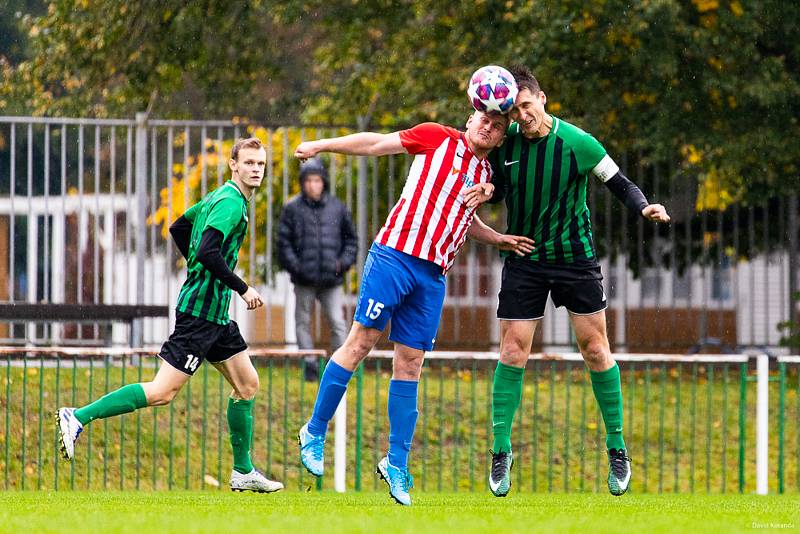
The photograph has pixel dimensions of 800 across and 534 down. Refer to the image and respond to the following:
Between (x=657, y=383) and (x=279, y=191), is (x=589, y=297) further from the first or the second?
(x=279, y=191)

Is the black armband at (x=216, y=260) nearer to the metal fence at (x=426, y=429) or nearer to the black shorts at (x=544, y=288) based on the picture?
the black shorts at (x=544, y=288)

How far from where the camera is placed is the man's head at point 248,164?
336 inches

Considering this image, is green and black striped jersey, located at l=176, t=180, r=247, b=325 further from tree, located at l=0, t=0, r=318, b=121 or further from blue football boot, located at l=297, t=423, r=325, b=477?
tree, located at l=0, t=0, r=318, b=121

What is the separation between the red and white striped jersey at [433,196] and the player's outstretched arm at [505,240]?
1.06ft

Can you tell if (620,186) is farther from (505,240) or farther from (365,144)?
(365,144)

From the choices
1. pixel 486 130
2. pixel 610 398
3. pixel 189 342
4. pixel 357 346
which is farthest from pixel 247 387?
pixel 486 130

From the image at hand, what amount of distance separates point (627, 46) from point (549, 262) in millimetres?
8500

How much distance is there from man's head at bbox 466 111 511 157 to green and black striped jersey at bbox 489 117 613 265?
232mm

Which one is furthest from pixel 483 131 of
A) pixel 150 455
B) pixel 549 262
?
pixel 150 455

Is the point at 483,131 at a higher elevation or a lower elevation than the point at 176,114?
lower

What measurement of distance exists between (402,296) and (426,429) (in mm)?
5010

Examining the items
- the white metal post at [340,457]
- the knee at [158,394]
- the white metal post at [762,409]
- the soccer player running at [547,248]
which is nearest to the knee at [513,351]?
the soccer player running at [547,248]

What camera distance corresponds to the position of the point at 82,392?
1256cm

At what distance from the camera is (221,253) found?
27.4 feet
